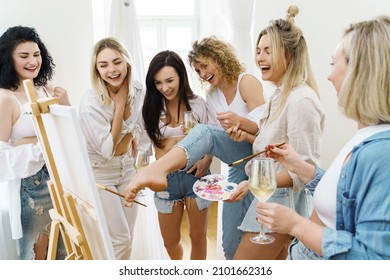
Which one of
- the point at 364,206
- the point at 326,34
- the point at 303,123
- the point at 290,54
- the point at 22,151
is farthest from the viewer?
the point at 326,34

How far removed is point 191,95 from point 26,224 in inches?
36.6

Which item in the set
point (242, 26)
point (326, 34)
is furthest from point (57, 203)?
point (326, 34)

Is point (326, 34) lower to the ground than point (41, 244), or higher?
higher

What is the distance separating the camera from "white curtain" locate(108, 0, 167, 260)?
6.94ft

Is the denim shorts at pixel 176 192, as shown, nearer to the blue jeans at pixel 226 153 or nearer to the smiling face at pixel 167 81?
the blue jeans at pixel 226 153

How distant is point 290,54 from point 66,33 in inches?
60.1

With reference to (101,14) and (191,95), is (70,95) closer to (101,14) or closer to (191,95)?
(101,14)

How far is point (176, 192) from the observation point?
1.69 metres

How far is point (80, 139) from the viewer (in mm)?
858

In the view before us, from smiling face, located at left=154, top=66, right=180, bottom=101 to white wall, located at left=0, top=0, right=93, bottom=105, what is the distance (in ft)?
2.85

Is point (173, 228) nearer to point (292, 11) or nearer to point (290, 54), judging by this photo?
point (290, 54)

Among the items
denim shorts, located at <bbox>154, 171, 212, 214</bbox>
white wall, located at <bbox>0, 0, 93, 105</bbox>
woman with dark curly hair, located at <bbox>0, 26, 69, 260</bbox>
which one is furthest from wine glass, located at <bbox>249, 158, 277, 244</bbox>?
white wall, located at <bbox>0, 0, 93, 105</bbox>

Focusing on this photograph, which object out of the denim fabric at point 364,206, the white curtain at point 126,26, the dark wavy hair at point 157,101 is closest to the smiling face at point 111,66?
the dark wavy hair at point 157,101

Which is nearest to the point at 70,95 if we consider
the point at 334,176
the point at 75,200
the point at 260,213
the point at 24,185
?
the point at 24,185
